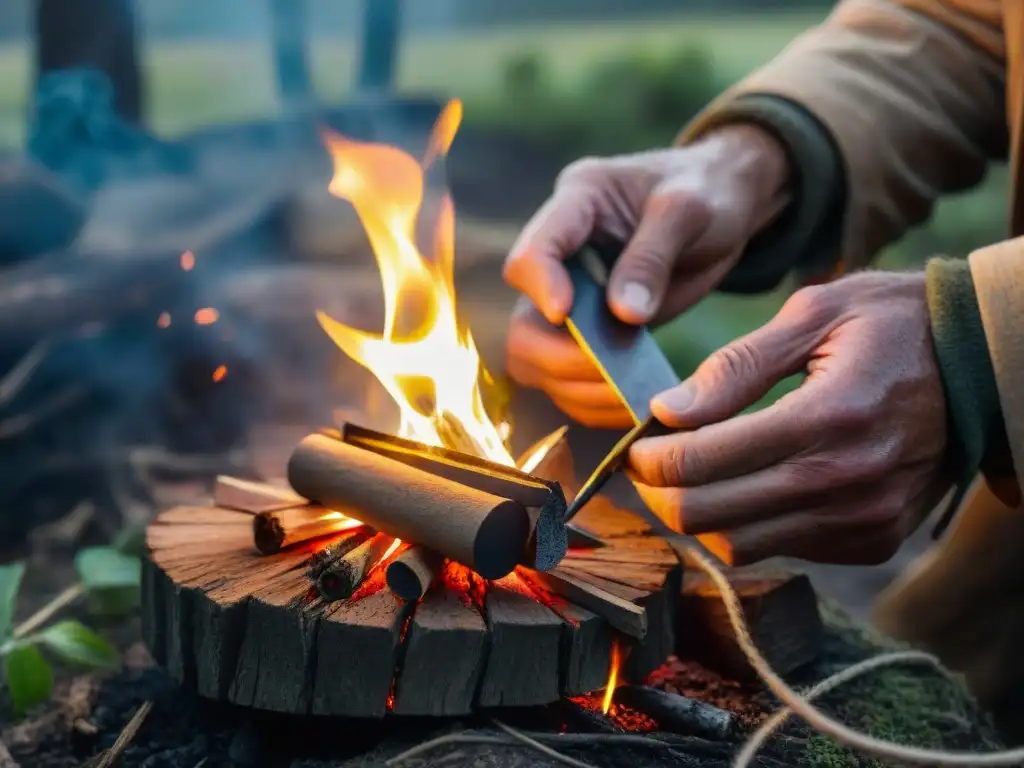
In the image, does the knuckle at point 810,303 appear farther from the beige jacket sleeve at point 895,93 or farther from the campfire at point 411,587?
the beige jacket sleeve at point 895,93

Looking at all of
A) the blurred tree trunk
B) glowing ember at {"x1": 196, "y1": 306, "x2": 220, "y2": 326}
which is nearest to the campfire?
glowing ember at {"x1": 196, "y1": 306, "x2": 220, "y2": 326}

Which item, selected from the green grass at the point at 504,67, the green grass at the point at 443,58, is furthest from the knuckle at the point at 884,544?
the green grass at the point at 443,58

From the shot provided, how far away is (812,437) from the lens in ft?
4.68

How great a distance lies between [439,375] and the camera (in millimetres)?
1845

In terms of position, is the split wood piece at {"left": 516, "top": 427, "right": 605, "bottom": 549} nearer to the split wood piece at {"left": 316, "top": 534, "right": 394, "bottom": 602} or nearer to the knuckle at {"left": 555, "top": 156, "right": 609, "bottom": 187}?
the split wood piece at {"left": 316, "top": 534, "right": 394, "bottom": 602}

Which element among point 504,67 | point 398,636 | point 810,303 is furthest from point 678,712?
point 504,67

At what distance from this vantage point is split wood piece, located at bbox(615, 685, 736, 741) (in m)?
1.50

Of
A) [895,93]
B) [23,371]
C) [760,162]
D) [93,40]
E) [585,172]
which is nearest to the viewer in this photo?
[585,172]

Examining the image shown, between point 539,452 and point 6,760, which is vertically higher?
point 539,452

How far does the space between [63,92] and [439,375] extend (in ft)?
12.4

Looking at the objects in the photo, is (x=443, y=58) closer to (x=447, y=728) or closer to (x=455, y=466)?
(x=455, y=466)

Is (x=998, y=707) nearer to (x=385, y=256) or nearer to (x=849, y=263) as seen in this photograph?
(x=849, y=263)

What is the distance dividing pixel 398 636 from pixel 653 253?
0.95 metres

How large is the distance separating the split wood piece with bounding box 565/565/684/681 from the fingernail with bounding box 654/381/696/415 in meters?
0.31
